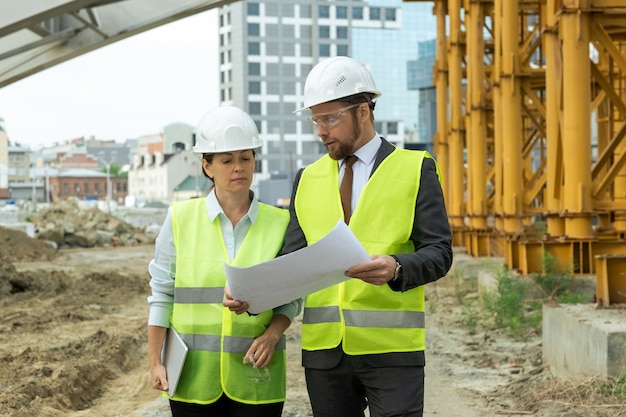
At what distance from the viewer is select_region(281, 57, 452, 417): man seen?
150 inches

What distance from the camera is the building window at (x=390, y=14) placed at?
114 meters

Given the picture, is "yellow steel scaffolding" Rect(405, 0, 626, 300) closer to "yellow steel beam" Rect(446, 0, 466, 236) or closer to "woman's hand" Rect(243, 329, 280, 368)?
"yellow steel beam" Rect(446, 0, 466, 236)

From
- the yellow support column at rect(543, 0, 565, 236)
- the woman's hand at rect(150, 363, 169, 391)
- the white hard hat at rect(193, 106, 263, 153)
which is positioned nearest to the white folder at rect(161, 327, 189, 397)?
the woman's hand at rect(150, 363, 169, 391)

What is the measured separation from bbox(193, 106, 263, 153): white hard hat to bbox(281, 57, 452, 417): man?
0.31 m

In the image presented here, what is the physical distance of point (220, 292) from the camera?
4043 millimetres

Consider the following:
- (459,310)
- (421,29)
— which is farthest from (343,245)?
(421,29)

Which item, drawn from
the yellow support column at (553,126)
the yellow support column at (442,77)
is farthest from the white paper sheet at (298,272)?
the yellow support column at (442,77)

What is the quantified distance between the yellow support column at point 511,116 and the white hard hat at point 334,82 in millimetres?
15012

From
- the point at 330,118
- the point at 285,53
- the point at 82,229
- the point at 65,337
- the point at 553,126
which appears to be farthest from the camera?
the point at 285,53

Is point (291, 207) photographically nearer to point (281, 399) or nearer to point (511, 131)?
point (281, 399)

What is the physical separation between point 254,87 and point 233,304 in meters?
101

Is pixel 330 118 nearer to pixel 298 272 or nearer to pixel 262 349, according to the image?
pixel 298 272

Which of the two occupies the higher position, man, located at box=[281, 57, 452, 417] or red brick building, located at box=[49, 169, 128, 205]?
red brick building, located at box=[49, 169, 128, 205]

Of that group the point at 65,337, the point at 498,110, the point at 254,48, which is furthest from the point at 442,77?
the point at 254,48
